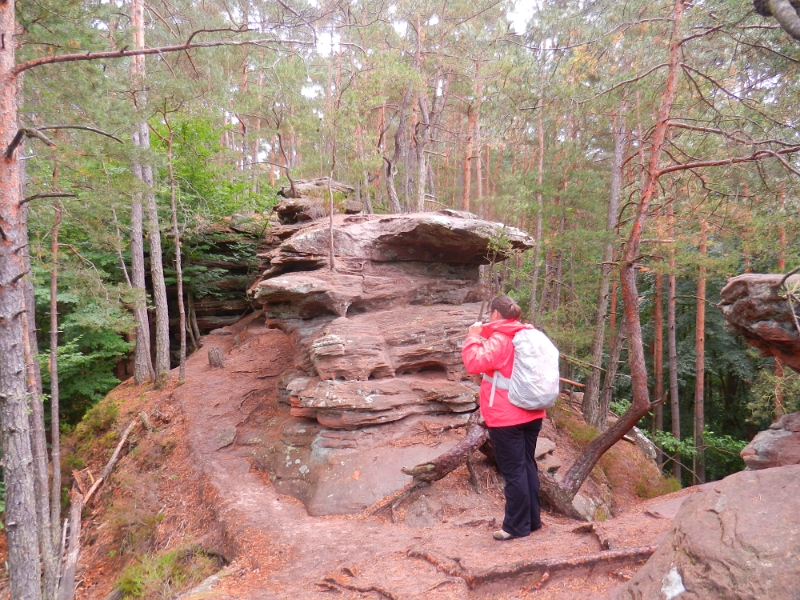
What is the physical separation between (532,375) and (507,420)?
49 cm

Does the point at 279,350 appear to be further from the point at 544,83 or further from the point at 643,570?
the point at 643,570

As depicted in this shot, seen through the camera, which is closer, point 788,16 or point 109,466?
point 788,16

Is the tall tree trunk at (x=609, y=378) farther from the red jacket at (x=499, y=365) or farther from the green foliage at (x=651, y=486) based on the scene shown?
the red jacket at (x=499, y=365)

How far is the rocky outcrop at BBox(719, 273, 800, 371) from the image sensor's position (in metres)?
3.80

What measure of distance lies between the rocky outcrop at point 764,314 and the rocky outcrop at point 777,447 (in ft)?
2.89

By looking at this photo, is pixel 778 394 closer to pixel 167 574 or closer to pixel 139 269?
pixel 167 574

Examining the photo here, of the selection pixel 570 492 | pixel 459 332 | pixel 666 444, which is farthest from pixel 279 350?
pixel 666 444

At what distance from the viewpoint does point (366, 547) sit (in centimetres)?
491

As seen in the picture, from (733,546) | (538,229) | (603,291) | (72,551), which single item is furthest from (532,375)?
(538,229)

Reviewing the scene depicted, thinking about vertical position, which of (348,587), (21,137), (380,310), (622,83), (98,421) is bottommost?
(98,421)

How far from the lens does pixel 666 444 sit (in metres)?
14.4

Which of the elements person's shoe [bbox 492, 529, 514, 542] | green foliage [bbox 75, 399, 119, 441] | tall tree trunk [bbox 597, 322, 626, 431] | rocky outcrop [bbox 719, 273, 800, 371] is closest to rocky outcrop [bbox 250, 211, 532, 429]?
person's shoe [bbox 492, 529, 514, 542]

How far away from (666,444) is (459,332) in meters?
10.5

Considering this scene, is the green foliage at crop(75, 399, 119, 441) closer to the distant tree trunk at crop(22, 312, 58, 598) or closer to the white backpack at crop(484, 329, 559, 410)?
the distant tree trunk at crop(22, 312, 58, 598)
